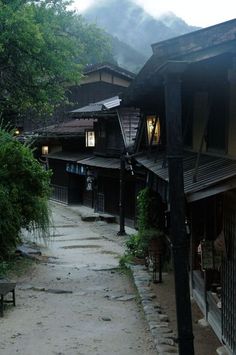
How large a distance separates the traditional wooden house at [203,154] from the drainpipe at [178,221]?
0.01m

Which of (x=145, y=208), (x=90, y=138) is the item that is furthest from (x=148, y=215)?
(x=90, y=138)

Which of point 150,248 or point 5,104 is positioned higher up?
point 5,104

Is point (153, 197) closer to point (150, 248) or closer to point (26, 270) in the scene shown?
point (150, 248)

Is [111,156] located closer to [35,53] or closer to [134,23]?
[35,53]

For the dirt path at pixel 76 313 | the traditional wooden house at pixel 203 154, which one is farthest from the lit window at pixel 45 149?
the traditional wooden house at pixel 203 154

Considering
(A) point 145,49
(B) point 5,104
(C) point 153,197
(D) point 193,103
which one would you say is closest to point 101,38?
(B) point 5,104

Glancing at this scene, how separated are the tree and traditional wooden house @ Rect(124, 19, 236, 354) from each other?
752 cm

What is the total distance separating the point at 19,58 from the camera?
20.9 meters

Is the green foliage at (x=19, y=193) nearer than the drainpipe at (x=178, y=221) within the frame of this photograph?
No

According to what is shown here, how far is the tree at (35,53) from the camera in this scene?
1914 centimetres

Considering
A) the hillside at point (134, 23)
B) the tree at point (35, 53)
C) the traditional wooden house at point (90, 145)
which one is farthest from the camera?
the hillside at point (134, 23)

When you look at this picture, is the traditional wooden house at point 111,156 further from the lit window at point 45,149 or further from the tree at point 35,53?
the lit window at point 45,149

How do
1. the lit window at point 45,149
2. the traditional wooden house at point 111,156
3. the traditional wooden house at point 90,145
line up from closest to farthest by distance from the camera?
the traditional wooden house at point 111,156 < the traditional wooden house at point 90,145 < the lit window at point 45,149

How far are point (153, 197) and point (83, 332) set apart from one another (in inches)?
315
